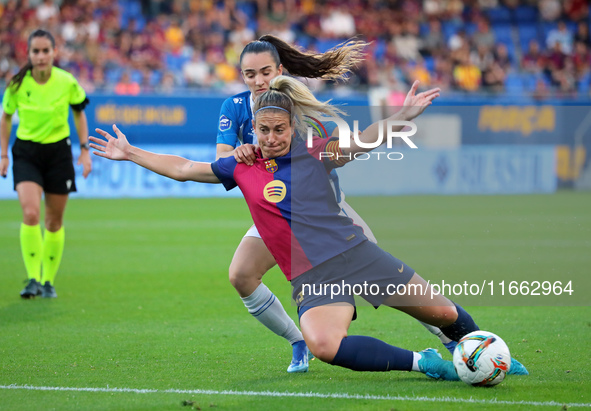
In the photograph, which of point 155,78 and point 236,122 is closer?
point 236,122

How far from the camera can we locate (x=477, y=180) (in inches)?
760

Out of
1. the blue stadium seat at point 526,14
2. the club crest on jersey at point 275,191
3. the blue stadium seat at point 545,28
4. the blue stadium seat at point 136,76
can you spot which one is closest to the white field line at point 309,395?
the club crest on jersey at point 275,191

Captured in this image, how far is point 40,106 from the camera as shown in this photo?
795 cm

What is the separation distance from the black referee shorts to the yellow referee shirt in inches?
3.2

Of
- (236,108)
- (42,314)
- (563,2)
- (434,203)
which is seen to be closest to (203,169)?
(236,108)

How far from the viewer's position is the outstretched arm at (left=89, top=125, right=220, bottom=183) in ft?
15.5

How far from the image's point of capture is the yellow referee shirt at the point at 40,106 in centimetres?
796

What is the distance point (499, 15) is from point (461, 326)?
2265 cm

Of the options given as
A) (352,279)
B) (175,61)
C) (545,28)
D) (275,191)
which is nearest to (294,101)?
(275,191)

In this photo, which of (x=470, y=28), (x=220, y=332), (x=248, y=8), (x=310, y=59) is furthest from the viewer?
(x=470, y=28)

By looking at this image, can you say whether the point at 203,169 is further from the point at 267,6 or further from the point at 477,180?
the point at 267,6

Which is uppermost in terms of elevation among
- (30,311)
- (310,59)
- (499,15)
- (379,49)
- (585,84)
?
(499,15)

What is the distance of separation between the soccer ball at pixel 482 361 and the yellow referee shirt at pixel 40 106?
5111 millimetres

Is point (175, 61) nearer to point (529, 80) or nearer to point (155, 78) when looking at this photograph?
point (155, 78)
